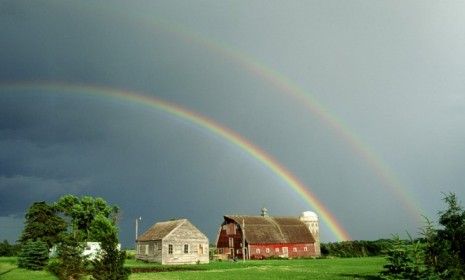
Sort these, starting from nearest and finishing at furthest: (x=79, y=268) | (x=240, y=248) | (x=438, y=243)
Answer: (x=438, y=243)
(x=79, y=268)
(x=240, y=248)

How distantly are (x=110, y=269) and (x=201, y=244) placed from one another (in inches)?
1908

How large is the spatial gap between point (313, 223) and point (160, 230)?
3181 cm

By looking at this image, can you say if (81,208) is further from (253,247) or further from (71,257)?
(71,257)

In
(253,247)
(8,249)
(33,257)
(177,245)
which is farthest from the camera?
(8,249)

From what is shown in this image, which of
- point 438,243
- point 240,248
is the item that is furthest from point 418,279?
point 240,248

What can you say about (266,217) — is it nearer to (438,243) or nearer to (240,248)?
(240,248)

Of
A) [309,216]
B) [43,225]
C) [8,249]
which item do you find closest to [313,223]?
[309,216]

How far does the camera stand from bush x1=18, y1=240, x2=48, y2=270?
152ft

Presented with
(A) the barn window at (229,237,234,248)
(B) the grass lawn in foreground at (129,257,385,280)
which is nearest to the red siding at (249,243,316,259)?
(A) the barn window at (229,237,234,248)

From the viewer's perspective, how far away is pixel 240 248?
249 ft

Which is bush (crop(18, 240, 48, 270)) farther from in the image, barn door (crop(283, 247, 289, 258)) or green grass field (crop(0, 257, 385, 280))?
barn door (crop(283, 247, 289, 258))

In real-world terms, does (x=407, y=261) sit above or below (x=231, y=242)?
below

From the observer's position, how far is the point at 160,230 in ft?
213

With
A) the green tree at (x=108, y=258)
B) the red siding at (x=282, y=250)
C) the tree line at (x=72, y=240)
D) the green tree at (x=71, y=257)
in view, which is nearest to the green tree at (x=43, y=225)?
the tree line at (x=72, y=240)
